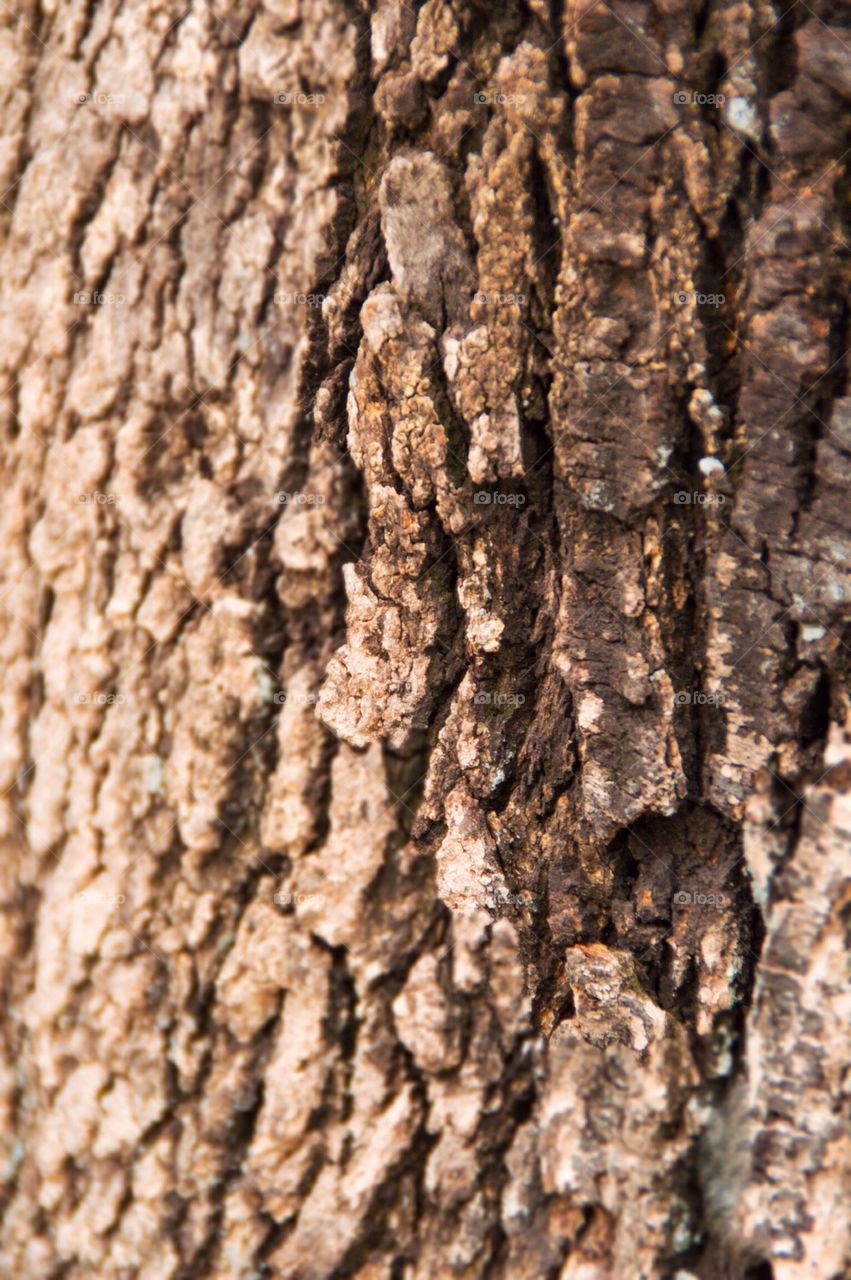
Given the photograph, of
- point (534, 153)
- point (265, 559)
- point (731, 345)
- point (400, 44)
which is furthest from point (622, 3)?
point (265, 559)

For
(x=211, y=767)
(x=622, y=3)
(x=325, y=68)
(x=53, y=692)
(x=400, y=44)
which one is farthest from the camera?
(x=53, y=692)

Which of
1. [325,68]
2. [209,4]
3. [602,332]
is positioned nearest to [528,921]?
[602,332]

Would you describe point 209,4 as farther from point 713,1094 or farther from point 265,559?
point 713,1094

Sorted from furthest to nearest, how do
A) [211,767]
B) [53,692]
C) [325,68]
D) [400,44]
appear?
[53,692] < [211,767] < [325,68] < [400,44]

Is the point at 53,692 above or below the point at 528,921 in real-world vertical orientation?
above

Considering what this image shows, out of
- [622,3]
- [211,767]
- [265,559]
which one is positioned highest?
[622,3]

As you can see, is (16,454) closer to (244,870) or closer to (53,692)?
(53,692)

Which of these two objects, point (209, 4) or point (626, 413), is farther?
point (209, 4)
